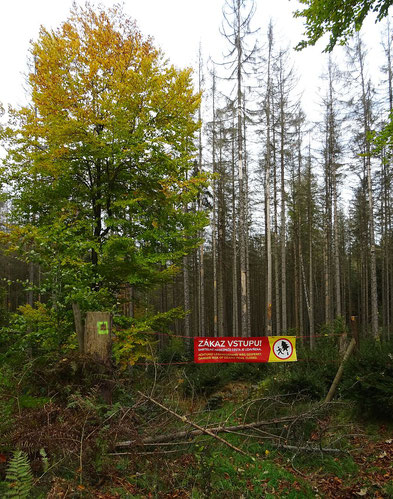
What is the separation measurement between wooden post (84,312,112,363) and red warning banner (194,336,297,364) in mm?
4350

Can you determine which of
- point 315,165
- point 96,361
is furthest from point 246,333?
point 315,165

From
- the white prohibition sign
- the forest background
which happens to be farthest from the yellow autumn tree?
the white prohibition sign

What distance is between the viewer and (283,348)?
8.66 meters

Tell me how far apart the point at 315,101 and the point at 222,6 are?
816 centimetres

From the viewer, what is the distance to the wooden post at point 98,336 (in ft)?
15.0

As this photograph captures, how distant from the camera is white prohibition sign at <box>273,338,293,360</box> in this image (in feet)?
28.3

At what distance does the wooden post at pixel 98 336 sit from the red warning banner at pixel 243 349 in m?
4.35

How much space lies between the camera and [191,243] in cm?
852

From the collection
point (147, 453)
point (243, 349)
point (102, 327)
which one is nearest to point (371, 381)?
point (243, 349)

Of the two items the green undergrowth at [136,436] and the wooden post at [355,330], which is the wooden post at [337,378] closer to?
the wooden post at [355,330]

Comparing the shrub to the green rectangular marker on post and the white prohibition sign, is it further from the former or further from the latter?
the green rectangular marker on post

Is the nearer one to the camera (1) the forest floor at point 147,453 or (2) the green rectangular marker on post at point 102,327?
(1) the forest floor at point 147,453

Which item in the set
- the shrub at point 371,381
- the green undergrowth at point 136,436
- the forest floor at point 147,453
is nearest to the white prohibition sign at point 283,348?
the shrub at point 371,381

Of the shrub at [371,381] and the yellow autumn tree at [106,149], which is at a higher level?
the yellow autumn tree at [106,149]
